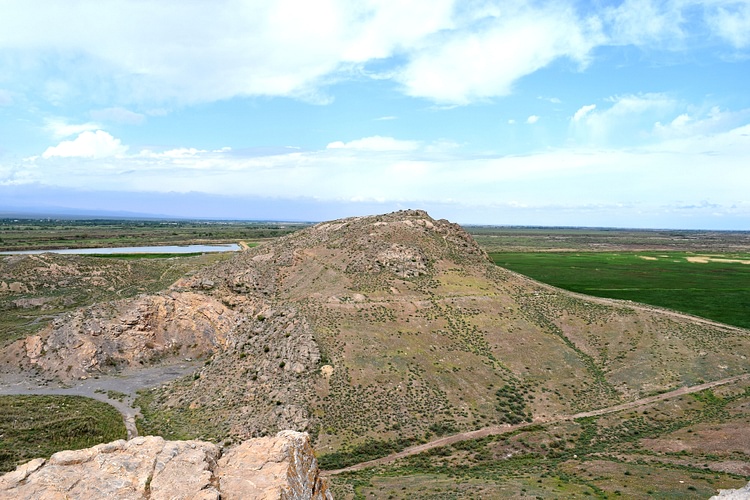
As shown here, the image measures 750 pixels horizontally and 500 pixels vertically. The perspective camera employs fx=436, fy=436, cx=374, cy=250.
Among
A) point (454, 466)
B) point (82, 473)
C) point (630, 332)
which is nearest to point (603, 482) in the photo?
point (454, 466)

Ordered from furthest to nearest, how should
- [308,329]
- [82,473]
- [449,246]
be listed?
[449,246] < [308,329] < [82,473]

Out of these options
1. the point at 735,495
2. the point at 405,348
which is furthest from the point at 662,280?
the point at 735,495

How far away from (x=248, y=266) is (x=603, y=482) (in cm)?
5625

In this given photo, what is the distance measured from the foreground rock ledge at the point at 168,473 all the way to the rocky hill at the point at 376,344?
829 inches

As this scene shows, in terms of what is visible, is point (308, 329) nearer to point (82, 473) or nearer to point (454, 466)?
point (454, 466)

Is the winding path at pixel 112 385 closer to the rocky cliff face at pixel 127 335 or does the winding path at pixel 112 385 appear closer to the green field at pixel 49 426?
the green field at pixel 49 426

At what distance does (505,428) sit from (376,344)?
1532 centimetres

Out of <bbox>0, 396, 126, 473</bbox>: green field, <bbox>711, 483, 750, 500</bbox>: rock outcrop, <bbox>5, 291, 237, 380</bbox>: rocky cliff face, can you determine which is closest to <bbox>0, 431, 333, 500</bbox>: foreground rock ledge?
<bbox>711, 483, 750, 500</bbox>: rock outcrop

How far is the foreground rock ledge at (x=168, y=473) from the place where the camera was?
12.3 m

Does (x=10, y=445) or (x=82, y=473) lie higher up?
(x=82, y=473)

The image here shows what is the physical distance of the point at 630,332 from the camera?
57.6 meters

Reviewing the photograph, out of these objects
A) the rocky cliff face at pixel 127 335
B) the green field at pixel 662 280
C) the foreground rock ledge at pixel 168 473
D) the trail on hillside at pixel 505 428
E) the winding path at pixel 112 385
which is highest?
the foreground rock ledge at pixel 168 473

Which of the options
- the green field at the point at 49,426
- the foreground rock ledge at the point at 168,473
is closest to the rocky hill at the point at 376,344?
the green field at the point at 49,426

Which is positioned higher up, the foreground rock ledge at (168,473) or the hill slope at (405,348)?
the foreground rock ledge at (168,473)
